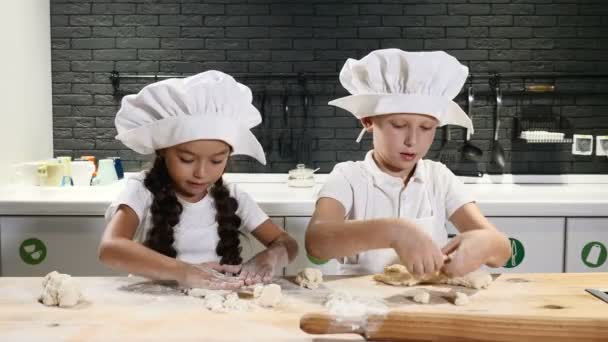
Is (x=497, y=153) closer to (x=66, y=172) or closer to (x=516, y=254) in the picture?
(x=516, y=254)

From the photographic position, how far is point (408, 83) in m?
1.52

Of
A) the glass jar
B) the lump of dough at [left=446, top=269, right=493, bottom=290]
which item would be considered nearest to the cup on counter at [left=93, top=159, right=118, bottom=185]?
the glass jar

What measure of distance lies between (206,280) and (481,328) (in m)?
0.56

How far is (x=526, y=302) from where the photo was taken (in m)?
1.15

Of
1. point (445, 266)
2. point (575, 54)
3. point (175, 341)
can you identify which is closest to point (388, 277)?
point (445, 266)

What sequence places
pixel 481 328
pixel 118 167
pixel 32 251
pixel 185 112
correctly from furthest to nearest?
1. pixel 118 167
2. pixel 32 251
3. pixel 185 112
4. pixel 481 328

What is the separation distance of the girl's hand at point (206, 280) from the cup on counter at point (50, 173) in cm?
162

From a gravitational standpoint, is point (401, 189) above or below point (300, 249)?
above

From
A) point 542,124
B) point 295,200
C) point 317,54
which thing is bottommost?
point 295,200

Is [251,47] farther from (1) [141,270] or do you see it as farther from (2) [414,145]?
(1) [141,270]

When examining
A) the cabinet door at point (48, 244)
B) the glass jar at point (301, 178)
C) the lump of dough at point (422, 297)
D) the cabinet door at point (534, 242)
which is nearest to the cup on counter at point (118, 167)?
the cabinet door at point (48, 244)

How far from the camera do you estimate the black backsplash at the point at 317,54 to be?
2957 millimetres

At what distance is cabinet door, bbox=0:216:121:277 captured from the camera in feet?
7.91

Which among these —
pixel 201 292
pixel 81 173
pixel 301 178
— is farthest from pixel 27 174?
pixel 201 292
